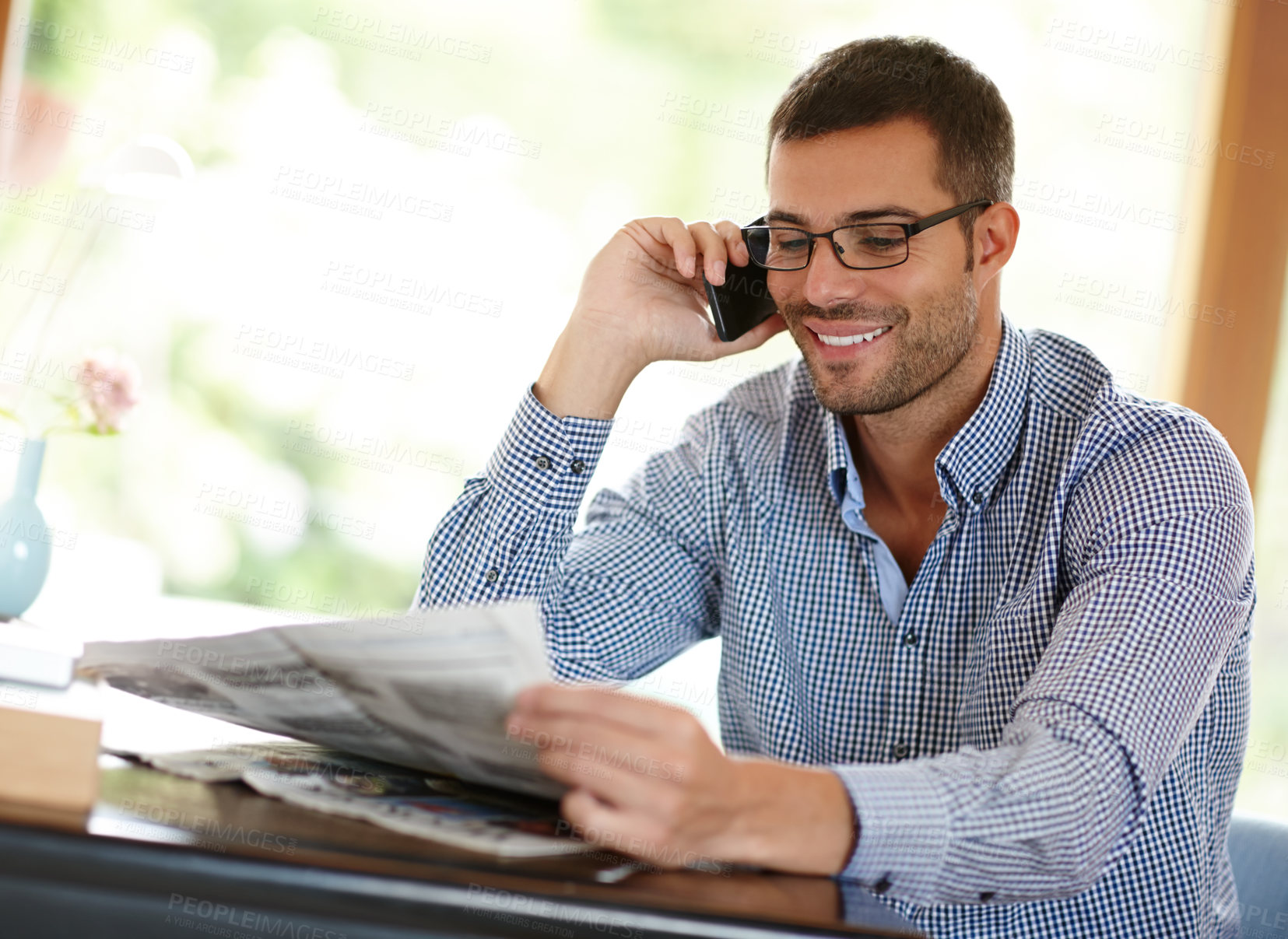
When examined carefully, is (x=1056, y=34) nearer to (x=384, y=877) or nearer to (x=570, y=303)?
(x=570, y=303)

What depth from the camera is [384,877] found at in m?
0.52

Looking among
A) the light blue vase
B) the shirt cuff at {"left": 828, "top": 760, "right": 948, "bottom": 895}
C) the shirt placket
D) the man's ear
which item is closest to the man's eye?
the man's ear

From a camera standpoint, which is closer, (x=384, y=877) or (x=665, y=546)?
(x=384, y=877)

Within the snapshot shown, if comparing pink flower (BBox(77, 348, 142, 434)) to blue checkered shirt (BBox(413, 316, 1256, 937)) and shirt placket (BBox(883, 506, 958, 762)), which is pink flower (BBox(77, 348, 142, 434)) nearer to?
blue checkered shirt (BBox(413, 316, 1256, 937))

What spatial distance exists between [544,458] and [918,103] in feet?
1.99

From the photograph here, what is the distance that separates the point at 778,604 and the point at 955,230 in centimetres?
49

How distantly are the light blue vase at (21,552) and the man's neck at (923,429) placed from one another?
127 cm

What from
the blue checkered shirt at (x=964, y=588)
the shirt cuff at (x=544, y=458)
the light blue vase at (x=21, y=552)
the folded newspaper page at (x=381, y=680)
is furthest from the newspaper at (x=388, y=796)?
the light blue vase at (x=21, y=552)

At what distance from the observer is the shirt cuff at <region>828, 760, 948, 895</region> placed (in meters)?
0.70

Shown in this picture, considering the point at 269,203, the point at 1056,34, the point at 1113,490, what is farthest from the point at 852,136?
the point at 269,203

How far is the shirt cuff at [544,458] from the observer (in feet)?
4.12

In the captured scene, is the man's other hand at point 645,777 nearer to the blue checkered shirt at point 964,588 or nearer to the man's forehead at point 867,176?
the blue checkered shirt at point 964,588

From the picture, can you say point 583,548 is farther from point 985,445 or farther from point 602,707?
point 602,707

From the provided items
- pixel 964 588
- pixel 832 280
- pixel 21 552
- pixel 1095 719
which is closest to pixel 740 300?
pixel 832 280
